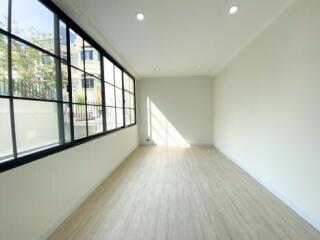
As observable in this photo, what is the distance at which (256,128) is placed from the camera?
350 cm

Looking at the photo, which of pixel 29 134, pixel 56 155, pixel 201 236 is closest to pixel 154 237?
pixel 201 236

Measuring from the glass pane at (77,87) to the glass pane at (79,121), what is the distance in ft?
0.36

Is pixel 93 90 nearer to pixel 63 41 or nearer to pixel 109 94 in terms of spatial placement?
pixel 109 94

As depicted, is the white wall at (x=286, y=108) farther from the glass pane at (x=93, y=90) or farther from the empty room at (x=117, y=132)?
the glass pane at (x=93, y=90)

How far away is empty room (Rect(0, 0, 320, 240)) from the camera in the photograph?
1.85 m

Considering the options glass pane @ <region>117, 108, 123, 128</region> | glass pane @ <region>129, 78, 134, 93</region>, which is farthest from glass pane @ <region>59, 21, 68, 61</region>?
glass pane @ <region>129, 78, 134, 93</region>

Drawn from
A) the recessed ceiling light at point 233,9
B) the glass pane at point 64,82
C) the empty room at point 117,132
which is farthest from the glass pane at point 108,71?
the recessed ceiling light at point 233,9

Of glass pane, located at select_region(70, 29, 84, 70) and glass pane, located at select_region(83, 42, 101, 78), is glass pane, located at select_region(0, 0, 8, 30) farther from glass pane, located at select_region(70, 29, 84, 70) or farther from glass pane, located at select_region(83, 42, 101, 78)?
glass pane, located at select_region(83, 42, 101, 78)

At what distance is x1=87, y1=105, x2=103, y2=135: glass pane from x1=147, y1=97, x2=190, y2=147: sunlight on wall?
346 cm

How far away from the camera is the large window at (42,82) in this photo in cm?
167

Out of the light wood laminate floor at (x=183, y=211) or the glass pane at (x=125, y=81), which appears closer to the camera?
the light wood laminate floor at (x=183, y=211)

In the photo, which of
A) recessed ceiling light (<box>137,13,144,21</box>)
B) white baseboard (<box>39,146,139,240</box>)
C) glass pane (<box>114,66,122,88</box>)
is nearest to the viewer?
white baseboard (<box>39,146,139,240</box>)

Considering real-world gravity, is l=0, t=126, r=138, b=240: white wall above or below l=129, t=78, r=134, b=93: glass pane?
below

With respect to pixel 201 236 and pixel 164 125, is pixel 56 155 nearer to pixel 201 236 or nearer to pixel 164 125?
pixel 201 236
